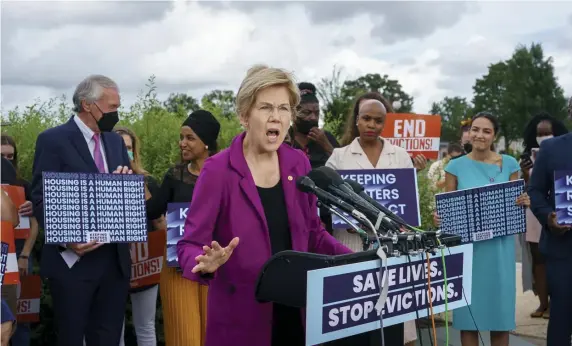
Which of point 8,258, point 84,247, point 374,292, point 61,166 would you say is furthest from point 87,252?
point 374,292

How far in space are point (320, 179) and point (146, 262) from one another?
3618 millimetres

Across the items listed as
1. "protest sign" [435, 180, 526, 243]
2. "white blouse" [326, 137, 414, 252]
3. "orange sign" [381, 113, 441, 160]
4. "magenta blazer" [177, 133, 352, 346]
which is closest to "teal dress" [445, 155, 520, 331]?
"protest sign" [435, 180, 526, 243]

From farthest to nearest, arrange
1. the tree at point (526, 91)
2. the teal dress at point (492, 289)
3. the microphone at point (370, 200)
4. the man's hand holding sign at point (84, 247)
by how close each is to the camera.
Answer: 1. the tree at point (526, 91)
2. the teal dress at point (492, 289)
3. the man's hand holding sign at point (84, 247)
4. the microphone at point (370, 200)

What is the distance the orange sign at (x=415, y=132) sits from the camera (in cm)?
1200

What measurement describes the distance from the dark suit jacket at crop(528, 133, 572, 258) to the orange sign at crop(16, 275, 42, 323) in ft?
13.2

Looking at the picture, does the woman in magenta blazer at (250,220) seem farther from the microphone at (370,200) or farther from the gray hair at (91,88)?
the gray hair at (91,88)

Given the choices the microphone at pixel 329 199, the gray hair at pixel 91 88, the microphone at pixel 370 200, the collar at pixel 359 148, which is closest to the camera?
the microphone at pixel 329 199

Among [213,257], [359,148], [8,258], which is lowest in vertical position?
[8,258]

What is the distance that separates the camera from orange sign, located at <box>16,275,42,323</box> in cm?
593

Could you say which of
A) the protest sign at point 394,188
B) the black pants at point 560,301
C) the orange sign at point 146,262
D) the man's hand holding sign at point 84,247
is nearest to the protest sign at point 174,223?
the orange sign at point 146,262

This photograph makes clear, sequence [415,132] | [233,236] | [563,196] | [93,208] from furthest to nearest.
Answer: [415,132], [563,196], [93,208], [233,236]

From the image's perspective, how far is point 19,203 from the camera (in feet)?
19.4

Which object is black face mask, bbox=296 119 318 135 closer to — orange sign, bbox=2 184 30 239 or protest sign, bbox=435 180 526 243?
protest sign, bbox=435 180 526 243

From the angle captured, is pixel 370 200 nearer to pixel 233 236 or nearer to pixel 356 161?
pixel 233 236
